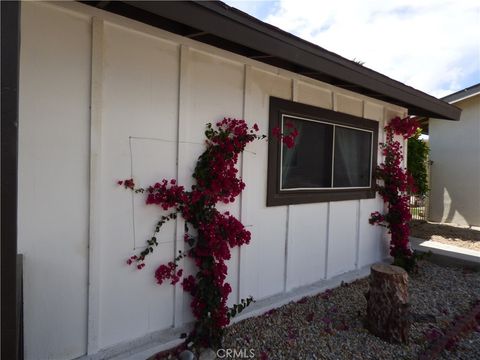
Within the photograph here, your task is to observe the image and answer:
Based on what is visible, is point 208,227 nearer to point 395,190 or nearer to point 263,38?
point 263,38

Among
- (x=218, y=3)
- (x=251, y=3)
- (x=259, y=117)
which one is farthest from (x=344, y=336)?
(x=251, y=3)

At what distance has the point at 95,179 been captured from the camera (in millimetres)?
2215

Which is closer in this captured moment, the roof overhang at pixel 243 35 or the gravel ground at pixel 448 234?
the roof overhang at pixel 243 35

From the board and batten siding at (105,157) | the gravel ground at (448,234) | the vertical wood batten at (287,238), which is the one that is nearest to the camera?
the board and batten siding at (105,157)

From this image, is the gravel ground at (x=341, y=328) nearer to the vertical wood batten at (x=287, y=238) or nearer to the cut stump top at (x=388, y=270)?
the vertical wood batten at (x=287, y=238)

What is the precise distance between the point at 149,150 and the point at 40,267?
105cm

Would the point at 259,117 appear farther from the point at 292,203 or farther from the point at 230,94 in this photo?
the point at 292,203

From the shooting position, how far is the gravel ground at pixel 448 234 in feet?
21.6

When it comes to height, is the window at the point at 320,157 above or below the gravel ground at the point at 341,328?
above

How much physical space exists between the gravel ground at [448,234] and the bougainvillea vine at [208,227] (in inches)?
225

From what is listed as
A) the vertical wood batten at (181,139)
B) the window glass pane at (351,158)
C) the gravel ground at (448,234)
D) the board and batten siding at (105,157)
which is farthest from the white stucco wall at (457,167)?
the vertical wood batten at (181,139)

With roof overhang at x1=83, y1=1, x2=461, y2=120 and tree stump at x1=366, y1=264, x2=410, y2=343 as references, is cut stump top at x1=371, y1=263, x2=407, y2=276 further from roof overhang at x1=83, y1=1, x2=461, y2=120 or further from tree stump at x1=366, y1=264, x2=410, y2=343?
roof overhang at x1=83, y1=1, x2=461, y2=120

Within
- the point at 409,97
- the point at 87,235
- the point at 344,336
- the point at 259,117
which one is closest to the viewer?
the point at 87,235

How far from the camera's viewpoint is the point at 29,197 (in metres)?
1.98
